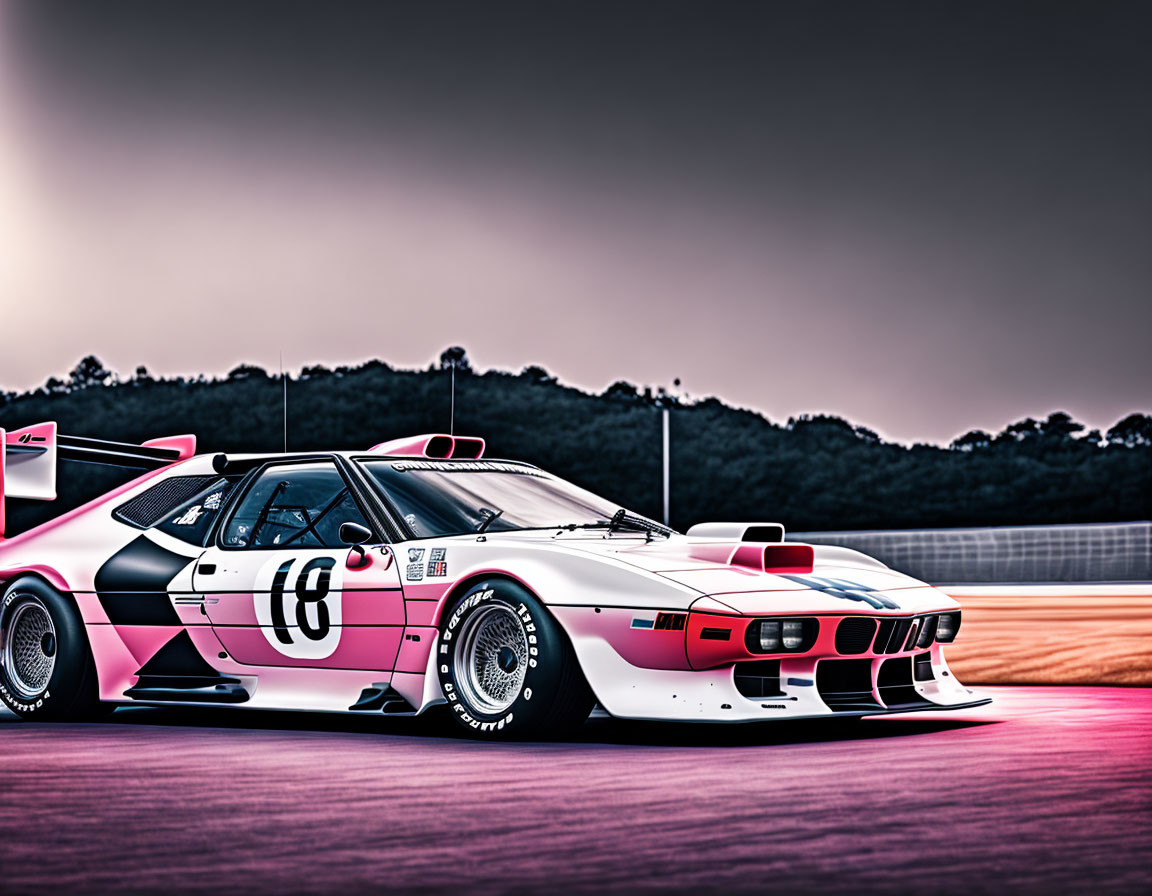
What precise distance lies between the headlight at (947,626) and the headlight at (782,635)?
3.55ft

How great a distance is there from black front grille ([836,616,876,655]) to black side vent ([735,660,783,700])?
13.5 inches

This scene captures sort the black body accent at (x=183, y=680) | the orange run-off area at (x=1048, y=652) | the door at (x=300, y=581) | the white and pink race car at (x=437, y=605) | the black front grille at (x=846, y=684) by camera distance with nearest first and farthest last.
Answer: the white and pink race car at (x=437, y=605)
the black front grille at (x=846, y=684)
the door at (x=300, y=581)
the black body accent at (x=183, y=680)
the orange run-off area at (x=1048, y=652)

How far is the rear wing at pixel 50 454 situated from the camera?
10125 millimetres

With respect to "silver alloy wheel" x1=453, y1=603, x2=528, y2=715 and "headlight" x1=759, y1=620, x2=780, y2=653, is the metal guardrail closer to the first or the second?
"silver alloy wheel" x1=453, y1=603, x2=528, y2=715

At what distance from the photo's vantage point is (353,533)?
7.97 meters

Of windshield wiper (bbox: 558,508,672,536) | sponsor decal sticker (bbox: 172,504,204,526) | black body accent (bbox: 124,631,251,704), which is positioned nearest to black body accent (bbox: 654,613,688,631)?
windshield wiper (bbox: 558,508,672,536)

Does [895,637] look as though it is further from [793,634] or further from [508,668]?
[508,668]

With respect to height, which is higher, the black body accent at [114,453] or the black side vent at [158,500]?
the black body accent at [114,453]

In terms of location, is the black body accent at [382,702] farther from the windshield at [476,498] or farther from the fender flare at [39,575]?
the fender flare at [39,575]

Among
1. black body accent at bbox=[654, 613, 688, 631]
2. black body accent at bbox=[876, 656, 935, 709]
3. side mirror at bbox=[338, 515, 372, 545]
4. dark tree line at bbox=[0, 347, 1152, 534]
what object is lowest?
black body accent at bbox=[876, 656, 935, 709]

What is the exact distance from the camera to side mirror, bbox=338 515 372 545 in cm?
796

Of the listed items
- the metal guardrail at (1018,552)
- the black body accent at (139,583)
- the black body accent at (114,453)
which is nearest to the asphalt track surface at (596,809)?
the black body accent at (139,583)

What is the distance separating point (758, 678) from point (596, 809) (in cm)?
181

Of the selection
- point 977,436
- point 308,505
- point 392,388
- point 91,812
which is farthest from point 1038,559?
point 392,388
